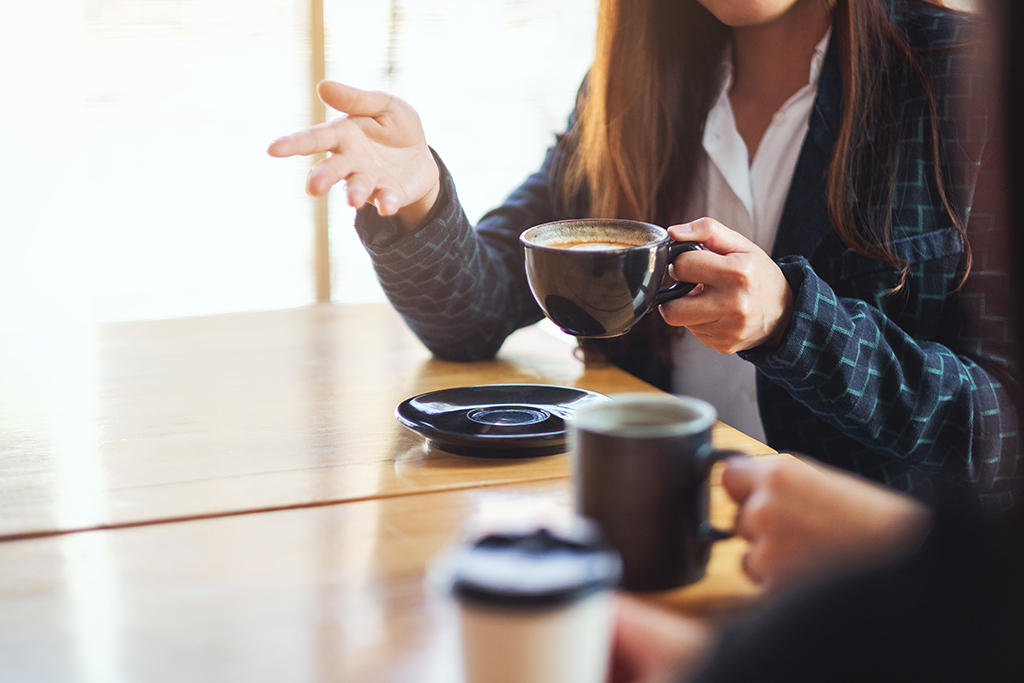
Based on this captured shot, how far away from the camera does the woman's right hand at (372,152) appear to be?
0.87 meters

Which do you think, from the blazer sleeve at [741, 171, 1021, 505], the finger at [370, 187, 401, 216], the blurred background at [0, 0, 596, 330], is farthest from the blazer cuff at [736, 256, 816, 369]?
the blurred background at [0, 0, 596, 330]

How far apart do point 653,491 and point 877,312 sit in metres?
0.59

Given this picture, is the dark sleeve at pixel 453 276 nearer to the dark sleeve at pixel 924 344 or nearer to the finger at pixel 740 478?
the dark sleeve at pixel 924 344

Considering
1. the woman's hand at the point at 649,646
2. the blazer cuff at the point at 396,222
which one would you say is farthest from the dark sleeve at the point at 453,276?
the woman's hand at the point at 649,646

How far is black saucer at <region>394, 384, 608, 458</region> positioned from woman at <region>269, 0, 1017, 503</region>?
17cm

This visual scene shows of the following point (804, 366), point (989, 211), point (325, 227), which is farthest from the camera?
point (325, 227)

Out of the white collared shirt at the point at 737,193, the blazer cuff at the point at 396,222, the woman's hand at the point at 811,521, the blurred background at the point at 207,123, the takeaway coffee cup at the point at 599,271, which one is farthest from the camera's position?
the blurred background at the point at 207,123

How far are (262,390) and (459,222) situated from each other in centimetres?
34

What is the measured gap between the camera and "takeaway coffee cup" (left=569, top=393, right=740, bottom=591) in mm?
554

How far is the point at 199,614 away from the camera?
0.59m

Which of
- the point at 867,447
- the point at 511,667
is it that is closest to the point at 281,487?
the point at 511,667

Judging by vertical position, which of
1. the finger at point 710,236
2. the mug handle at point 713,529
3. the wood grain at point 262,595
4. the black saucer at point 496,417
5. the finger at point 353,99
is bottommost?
the wood grain at point 262,595

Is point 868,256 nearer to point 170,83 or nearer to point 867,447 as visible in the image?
point 867,447

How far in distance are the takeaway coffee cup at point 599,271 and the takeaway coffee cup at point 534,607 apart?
1.21 ft
